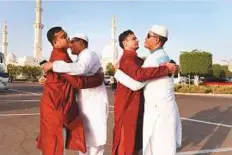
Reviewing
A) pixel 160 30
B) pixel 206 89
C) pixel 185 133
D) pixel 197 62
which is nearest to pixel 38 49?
pixel 197 62

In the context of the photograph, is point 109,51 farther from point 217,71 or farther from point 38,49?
point 217,71

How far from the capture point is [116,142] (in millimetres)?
4945

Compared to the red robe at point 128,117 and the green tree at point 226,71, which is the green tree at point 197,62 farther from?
the red robe at point 128,117

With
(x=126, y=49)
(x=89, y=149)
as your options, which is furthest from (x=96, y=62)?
(x=89, y=149)

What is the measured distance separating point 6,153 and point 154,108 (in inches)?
154

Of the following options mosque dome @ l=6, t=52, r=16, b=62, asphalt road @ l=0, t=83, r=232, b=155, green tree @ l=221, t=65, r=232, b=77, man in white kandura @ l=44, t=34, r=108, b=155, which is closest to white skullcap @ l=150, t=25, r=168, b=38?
man in white kandura @ l=44, t=34, r=108, b=155

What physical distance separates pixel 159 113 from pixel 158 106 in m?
0.08

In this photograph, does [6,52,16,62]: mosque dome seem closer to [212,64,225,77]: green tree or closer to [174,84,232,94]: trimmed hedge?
[212,64,225,77]: green tree

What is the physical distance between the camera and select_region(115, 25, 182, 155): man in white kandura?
177 inches

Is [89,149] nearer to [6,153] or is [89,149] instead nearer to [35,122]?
[6,153]

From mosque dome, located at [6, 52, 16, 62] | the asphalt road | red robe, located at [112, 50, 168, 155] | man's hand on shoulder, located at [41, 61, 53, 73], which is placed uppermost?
mosque dome, located at [6, 52, 16, 62]

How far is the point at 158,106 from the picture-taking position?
14.7 ft

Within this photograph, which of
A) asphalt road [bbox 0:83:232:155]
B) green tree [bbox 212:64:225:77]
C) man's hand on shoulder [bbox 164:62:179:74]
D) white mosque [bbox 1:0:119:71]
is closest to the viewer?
man's hand on shoulder [bbox 164:62:179:74]

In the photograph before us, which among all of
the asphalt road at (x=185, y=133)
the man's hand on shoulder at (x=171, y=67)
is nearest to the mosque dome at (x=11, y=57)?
the asphalt road at (x=185, y=133)
